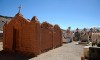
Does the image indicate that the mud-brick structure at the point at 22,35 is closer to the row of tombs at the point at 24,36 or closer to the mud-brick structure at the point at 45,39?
the row of tombs at the point at 24,36

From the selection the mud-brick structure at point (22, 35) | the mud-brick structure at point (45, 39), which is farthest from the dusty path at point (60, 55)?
the mud-brick structure at point (22, 35)

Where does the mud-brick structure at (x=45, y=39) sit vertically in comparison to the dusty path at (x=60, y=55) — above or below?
above

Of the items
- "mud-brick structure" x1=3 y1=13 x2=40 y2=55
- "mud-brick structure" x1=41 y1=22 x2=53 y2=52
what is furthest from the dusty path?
"mud-brick structure" x1=3 y1=13 x2=40 y2=55

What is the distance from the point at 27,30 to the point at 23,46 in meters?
1.90

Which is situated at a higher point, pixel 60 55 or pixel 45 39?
pixel 45 39

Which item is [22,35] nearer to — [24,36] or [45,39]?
[24,36]

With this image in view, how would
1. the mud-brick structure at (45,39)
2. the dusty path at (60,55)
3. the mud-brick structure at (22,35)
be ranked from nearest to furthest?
the dusty path at (60,55), the mud-brick structure at (22,35), the mud-brick structure at (45,39)

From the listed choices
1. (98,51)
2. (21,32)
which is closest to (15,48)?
(21,32)

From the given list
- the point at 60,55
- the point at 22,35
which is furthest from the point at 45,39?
the point at 22,35

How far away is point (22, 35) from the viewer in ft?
57.1

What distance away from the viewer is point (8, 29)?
18844 mm

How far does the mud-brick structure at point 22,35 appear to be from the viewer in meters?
16.6

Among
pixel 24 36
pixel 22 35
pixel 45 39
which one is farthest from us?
pixel 45 39

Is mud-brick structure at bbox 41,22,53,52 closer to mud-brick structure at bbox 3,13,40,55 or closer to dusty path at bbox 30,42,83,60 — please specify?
dusty path at bbox 30,42,83,60
